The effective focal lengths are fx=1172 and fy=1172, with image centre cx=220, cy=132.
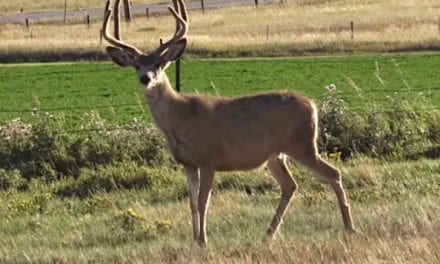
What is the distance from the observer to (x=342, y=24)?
55.3 meters

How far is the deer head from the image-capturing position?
34.7 ft

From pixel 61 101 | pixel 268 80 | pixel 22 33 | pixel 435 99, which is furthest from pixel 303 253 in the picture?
pixel 22 33

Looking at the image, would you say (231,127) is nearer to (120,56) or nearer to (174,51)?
(174,51)

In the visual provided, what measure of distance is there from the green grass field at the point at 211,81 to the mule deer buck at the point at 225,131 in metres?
11.9

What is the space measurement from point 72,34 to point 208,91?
26086 millimetres

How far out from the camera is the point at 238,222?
11367 millimetres

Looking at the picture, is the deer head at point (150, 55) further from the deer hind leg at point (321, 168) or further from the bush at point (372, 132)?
the bush at point (372, 132)

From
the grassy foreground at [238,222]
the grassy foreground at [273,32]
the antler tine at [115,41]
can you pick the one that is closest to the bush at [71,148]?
the grassy foreground at [238,222]

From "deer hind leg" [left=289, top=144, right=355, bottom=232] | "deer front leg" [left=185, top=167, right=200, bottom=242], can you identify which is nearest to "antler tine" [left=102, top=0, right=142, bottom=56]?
"deer front leg" [left=185, top=167, right=200, bottom=242]

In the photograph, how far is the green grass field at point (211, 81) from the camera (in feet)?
89.5

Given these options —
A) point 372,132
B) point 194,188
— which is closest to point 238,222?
point 194,188

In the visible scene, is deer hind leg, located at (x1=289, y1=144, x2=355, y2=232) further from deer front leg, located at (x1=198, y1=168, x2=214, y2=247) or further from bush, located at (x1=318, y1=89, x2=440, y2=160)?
bush, located at (x1=318, y1=89, x2=440, y2=160)

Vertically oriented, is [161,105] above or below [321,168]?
above

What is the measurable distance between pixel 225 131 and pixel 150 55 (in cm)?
98
